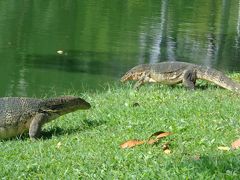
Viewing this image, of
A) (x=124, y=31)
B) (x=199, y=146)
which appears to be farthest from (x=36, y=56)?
(x=199, y=146)

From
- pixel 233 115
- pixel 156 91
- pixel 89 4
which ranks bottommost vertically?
pixel 89 4

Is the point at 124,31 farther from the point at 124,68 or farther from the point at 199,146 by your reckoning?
the point at 199,146

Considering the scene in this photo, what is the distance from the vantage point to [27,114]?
6625 millimetres

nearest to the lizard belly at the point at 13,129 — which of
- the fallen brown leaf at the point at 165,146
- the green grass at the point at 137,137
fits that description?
the green grass at the point at 137,137

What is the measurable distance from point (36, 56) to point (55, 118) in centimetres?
1139

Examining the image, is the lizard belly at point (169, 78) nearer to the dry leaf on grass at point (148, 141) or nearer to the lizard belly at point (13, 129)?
the lizard belly at point (13, 129)

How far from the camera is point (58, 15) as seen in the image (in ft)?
92.4

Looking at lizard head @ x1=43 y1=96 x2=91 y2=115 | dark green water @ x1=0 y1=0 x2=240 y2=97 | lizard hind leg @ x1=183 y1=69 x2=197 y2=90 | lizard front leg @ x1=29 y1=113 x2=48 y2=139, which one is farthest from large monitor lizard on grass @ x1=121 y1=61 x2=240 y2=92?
dark green water @ x1=0 y1=0 x2=240 y2=97

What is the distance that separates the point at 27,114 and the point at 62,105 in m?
0.44

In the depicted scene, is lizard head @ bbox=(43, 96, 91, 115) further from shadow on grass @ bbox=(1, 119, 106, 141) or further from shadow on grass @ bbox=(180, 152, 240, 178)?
shadow on grass @ bbox=(180, 152, 240, 178)

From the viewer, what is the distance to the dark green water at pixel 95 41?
15188 millimetres

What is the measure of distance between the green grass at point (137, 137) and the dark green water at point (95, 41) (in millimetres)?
5500

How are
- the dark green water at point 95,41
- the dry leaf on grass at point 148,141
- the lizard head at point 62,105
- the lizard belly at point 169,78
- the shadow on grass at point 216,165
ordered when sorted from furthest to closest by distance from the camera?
the dark green water at point 95,41
the lizard belly at point 169,78
the lizard head at point 62,105
the dry leaf on grass at point 148,141
the shadow on grass at point 216,165

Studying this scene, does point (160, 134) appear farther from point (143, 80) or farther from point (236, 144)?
point (143, 80)
